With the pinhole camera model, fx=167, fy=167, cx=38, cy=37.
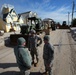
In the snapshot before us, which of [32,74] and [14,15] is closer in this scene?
[32,74]

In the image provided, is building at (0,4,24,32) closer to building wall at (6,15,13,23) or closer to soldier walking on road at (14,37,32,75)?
building wall at (6,15,13,23)

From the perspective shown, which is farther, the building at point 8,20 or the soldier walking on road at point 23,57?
the building at point 8,20

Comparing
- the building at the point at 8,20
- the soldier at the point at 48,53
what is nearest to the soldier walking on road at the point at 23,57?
the soldier at the point at 48,53

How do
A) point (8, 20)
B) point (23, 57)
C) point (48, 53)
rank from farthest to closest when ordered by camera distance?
point (8, 20)
point (48, 53)
point (23, 57)

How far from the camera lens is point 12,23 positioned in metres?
46.4

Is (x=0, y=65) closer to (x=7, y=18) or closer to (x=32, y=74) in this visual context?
(x=32, y=74)

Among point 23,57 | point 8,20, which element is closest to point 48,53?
point 23,57

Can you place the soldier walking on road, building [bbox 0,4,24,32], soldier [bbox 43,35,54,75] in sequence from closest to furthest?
the soldier walking on road, soldier [bbox 43,35,54,75], building [bbox 0,4,24,32]

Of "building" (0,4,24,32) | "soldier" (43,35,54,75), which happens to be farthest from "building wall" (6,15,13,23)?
"soldier" (43,35,54,75)

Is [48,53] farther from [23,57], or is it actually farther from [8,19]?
[8,19]

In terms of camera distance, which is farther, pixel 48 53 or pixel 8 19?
pixel 8 19

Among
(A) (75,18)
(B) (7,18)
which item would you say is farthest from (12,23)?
(A) (75,18)

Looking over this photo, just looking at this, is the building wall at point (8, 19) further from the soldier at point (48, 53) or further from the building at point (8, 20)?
the soldier at point (48, 53)

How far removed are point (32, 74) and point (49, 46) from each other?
5.58 feet
